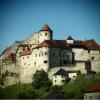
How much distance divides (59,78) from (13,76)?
336 inches

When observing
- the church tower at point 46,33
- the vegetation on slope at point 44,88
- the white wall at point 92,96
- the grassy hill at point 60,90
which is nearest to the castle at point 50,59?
the church tower at point 46,33

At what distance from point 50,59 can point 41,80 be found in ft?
13.4

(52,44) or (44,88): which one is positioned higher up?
(52,44)

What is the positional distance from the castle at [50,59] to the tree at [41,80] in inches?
28.0

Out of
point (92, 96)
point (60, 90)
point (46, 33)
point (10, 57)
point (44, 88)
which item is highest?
point (46, 33)

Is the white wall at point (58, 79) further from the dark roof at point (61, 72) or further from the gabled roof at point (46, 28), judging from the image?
the gabled roof at point (46, 28)

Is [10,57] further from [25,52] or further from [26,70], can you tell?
[26,70]

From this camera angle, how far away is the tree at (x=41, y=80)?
191ft

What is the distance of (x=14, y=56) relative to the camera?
68688 millimetres

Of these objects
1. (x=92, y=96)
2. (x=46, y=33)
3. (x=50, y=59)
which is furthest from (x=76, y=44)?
(x=92, y=96)

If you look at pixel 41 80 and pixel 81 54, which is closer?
pixel 41 80

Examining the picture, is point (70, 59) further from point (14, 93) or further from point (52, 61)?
point (14, 93)

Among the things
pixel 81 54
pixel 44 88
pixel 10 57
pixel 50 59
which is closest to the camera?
pixel 44 88

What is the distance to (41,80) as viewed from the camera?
59.0 m
